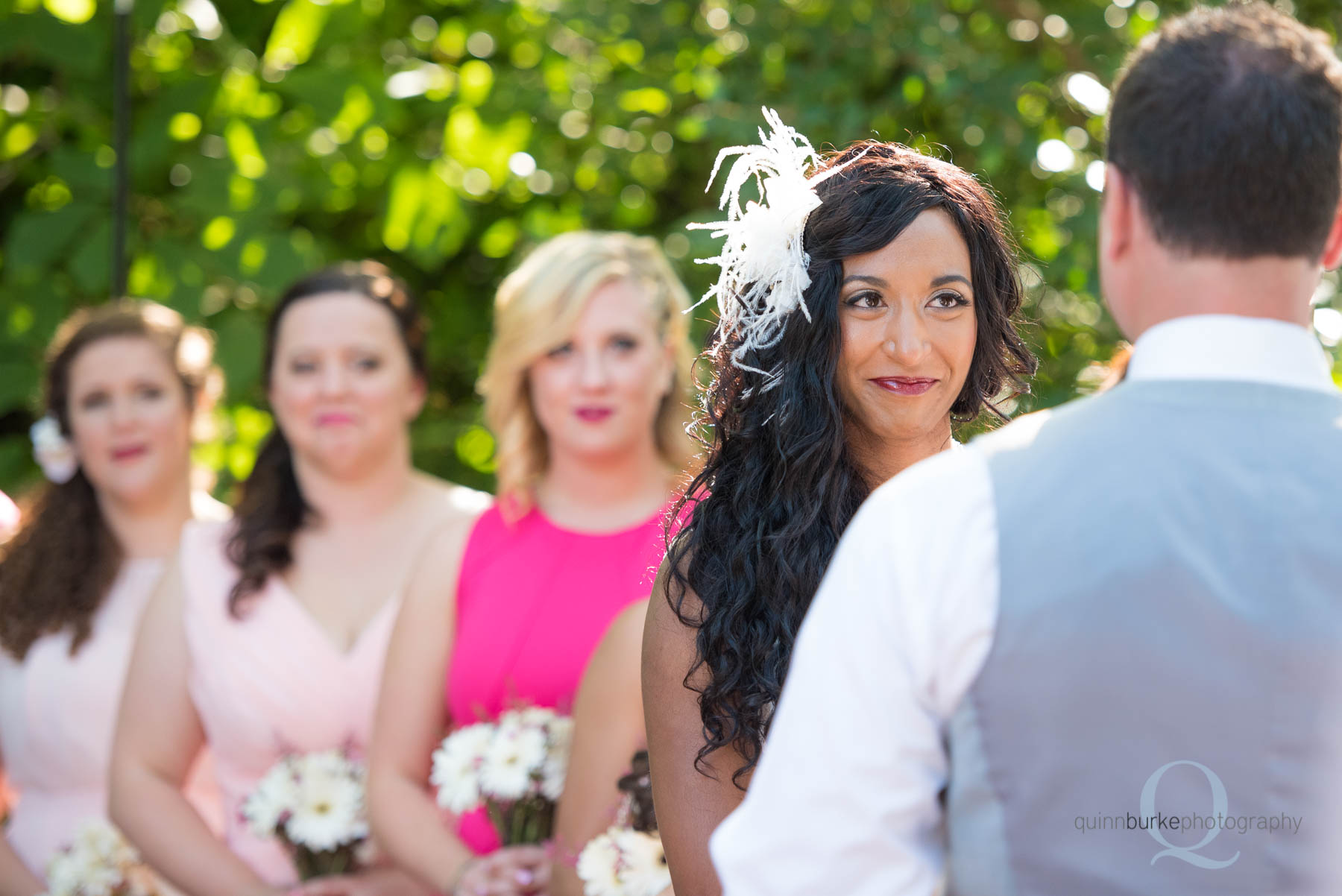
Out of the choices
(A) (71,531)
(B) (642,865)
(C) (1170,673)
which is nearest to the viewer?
(C) (1170,673)

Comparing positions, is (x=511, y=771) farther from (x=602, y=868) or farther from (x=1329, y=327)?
(x=1329, y=327)

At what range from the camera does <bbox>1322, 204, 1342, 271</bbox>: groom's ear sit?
1.22 meters

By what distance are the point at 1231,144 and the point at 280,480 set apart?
2.85 metres

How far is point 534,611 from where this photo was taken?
3.00 meters

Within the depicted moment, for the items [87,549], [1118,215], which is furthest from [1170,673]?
[87,549]

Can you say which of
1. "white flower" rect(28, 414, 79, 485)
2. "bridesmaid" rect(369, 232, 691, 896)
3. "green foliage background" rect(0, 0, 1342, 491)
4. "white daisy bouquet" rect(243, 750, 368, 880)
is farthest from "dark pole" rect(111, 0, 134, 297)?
"white daisy bouquet" rect(243, 750, 368, 880)

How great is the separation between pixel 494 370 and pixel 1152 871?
7.68 ft

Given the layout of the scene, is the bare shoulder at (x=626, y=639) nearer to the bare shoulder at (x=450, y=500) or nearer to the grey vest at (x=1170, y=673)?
the grey vest at (x=1170, y=673)

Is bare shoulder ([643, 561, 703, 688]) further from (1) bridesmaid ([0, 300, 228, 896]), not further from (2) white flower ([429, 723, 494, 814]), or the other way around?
(1) bridesmaid ([0, 300, 228, 896])

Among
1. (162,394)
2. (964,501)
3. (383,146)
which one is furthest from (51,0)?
(964,501)

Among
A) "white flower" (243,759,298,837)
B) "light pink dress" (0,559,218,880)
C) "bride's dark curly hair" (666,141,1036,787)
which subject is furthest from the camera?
"light pink dress" (0,559,218,880)

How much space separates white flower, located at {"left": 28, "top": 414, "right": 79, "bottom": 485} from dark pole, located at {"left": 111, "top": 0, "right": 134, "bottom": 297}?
0.57 meters

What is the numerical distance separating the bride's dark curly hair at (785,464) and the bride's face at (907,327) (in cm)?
2

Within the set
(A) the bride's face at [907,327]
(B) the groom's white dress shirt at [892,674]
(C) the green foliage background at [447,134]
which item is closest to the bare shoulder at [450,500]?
(C) the green foliage background at [447,134]
